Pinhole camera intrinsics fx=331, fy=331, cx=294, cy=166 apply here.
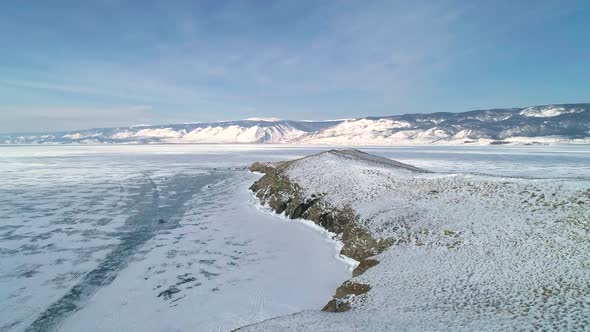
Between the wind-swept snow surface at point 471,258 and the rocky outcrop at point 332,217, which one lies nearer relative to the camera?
the wind-swept snow surface at point 471,258

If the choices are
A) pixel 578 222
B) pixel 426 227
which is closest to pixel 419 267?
pixel 426 227

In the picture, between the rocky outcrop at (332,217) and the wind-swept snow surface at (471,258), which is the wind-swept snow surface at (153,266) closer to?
the rocky outcrop at (332,217)

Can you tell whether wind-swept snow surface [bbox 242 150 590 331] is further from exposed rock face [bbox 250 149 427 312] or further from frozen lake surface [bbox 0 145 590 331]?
frozen lake surface [bbox 0 145 590 331]

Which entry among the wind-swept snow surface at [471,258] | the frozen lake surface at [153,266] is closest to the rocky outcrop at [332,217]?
the wind-swept snow surface at [471,258]

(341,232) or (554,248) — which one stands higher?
(554,248)

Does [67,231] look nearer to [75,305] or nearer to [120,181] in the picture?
[75,305]

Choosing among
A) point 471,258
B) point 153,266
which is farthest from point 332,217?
point 153,266

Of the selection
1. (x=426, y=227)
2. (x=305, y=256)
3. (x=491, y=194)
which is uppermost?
(x=491, y=194)
